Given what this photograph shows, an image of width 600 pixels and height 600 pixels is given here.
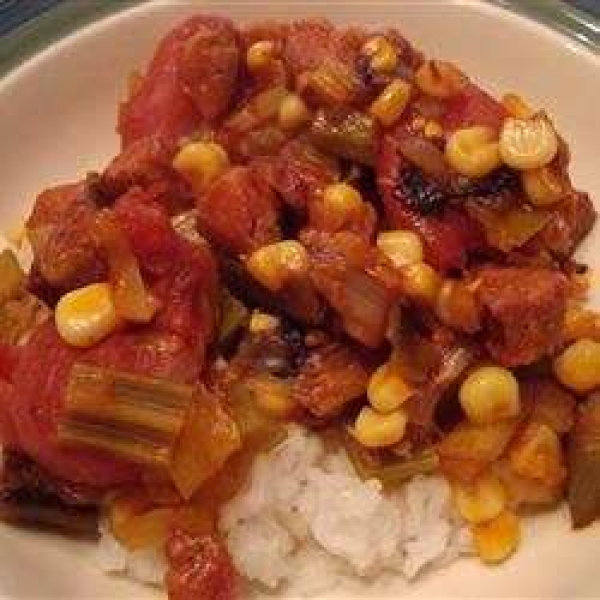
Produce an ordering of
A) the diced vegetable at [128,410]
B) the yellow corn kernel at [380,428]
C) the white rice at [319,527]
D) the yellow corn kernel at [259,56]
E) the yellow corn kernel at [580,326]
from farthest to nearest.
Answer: the yellow corn kernel at [259,56] → the yellow corn kernel at [580,326] → the white rice at [319,527] → the yellow corn kernel at [380,428] → the diced vegetable at [128,410]

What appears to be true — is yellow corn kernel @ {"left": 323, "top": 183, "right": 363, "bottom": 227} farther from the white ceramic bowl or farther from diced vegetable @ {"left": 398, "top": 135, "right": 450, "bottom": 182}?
the white ceramic bowl

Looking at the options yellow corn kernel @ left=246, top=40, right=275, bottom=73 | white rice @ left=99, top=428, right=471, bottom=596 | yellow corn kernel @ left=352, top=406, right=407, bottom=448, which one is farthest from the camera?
yellow corn kernel @ left=246, top=40, right=275, bottom=73

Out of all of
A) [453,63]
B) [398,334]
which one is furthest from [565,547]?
[453,63]

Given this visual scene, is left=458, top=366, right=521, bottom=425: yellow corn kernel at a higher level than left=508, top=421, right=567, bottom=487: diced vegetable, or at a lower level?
higher

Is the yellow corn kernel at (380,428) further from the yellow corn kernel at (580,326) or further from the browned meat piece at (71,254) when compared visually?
the browned meat piece at (71,254)

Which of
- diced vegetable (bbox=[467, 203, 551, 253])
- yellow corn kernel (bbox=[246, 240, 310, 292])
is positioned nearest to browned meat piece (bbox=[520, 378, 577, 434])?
diced vegetable (bbox=[467, 203, 551, 253])

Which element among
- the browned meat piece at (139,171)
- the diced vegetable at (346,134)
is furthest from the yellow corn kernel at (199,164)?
the diced vegetable at (346,134)

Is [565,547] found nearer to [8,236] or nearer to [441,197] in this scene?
[441,197]

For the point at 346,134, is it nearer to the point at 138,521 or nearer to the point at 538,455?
the point at 538,455
